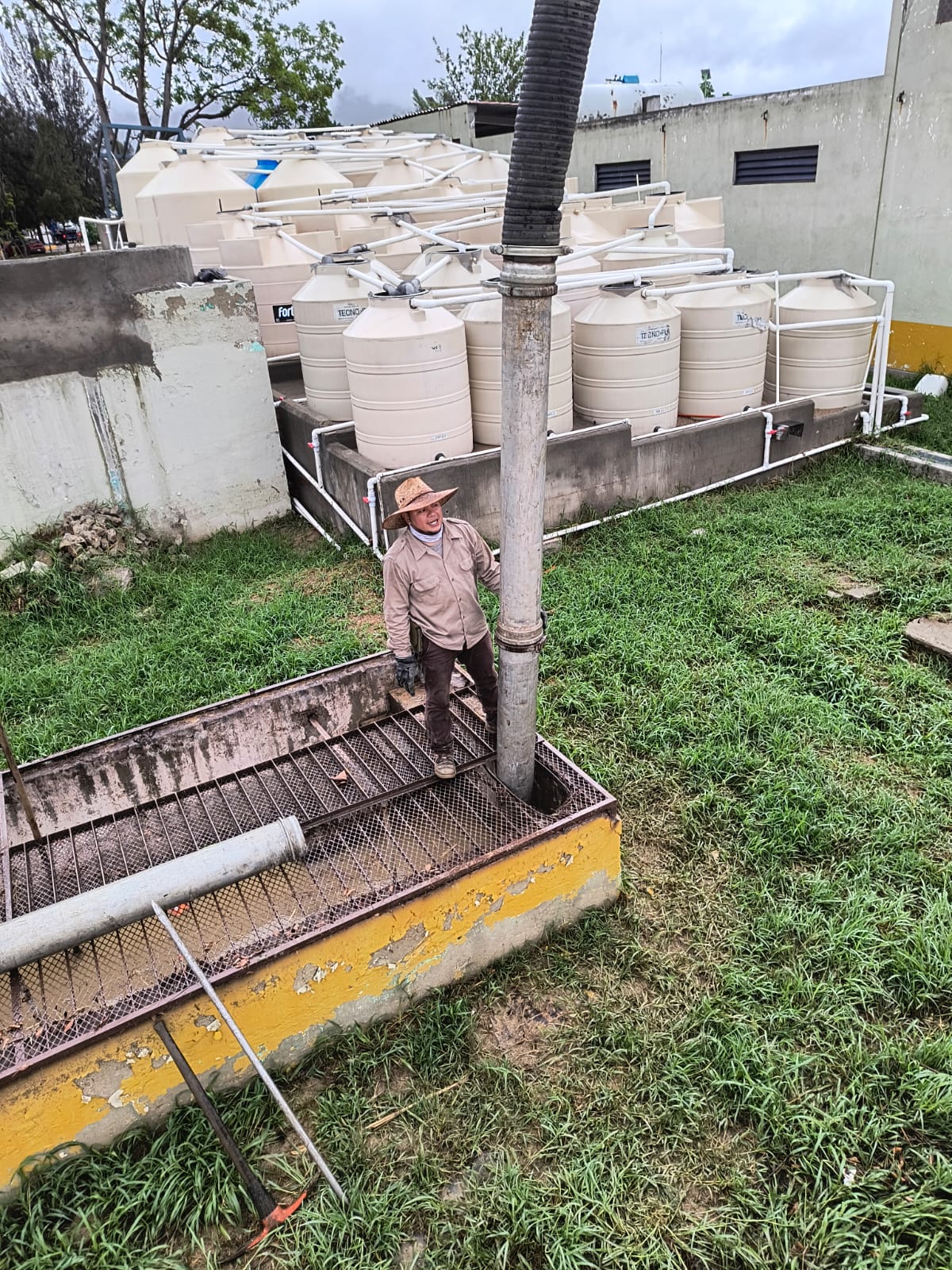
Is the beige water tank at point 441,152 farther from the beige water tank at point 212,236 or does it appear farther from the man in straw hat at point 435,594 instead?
the man in straw hat at point 435,594

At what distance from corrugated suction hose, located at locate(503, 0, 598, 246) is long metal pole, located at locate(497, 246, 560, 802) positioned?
0.09 m

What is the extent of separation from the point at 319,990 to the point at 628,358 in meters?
6.45

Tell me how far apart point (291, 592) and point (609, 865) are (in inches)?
156

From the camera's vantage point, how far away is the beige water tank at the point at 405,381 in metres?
6.70

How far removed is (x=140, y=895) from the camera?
2535 millimetres

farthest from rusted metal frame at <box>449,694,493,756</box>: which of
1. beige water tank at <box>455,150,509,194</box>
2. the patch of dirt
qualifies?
beige water tank at <box>455,150,509,194</box>

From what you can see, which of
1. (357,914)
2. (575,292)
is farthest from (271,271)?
(357,914)

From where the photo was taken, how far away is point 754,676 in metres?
5.08

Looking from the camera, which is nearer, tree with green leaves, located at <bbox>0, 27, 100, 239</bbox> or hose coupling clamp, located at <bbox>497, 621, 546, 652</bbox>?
hose coupling clamp, located at <bbox>497, 621, 546, 652</bbox>

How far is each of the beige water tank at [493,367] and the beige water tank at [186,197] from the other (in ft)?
17.9

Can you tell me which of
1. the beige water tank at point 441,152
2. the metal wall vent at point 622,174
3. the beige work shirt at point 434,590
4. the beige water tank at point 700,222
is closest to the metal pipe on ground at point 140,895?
the beige work shirt at point 434,590

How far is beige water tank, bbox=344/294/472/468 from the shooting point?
6.70m

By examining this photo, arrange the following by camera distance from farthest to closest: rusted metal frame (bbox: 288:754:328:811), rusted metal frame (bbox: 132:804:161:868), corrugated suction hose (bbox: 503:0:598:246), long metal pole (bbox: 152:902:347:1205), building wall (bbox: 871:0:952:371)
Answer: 1. building wall (bbox: 871:0:952:371)
2. rusted metal frame (bbox: 288:754:328:811)
3. rusted metal frame (bbox: 132:804:161:868)
4. corrugated suction hose (bbox: 503:0:598:246)
5. long metal pole (bbox: 152:902:347:1205)

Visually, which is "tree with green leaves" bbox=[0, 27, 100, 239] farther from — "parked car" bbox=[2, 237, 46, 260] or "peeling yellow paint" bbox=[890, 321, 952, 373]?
"peeling yellow paint" bbox=[890, 321, 952, 373]
